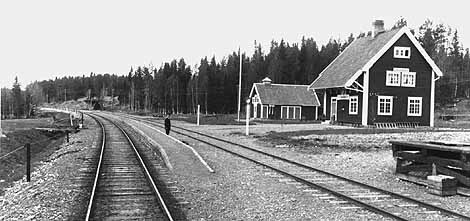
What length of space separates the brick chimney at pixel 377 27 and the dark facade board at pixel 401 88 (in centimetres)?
433

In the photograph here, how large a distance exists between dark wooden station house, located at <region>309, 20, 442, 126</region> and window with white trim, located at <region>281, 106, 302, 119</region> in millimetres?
20869

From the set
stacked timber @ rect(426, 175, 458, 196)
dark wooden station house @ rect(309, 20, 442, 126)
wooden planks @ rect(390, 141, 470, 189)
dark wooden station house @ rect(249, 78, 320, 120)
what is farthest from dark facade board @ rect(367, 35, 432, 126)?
stacked timber @ rect(426, 175, 458, 196)

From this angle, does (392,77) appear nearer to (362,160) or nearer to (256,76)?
(362,160)

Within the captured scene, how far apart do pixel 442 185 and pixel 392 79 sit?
28427 millimetres

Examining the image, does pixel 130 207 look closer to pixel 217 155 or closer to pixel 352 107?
pixel 217 155

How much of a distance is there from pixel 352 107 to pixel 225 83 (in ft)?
201

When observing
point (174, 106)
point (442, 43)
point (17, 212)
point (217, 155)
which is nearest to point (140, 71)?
point (174, 106)

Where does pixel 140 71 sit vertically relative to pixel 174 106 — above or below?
above

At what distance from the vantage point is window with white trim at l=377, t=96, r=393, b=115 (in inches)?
1465

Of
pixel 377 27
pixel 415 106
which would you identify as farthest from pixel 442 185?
pixel 377 27

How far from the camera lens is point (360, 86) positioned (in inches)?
1460

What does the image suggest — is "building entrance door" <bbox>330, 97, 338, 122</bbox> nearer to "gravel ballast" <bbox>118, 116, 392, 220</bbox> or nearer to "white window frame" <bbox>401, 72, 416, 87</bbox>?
"white window frame" <bbox>401, 72, 416, 87</bbox>

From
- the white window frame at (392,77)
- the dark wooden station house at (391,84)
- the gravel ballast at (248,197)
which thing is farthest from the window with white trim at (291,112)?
the gravel ballast at (248,197)

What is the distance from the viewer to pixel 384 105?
37438 mm
